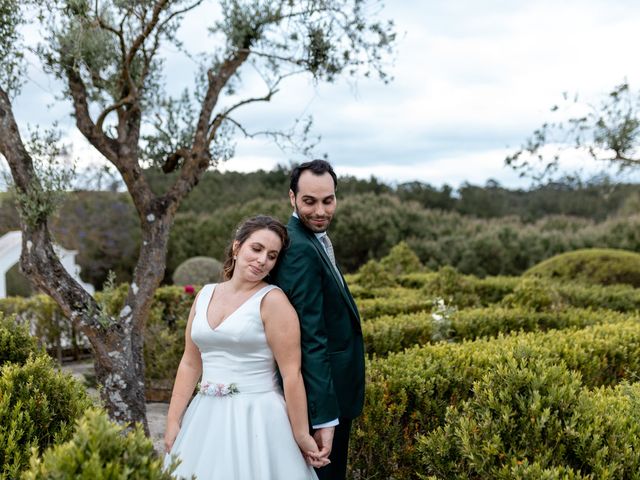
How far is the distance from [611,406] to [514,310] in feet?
13.3

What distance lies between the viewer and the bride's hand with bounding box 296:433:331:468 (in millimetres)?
2781

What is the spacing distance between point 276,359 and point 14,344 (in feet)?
6.81

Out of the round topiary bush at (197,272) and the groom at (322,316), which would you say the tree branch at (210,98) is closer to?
the groom at (322,316)

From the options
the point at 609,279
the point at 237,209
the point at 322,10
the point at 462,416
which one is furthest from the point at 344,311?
the point at 237,209

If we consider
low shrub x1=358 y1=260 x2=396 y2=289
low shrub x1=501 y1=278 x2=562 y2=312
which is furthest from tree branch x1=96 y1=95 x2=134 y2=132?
low shrub x1=358 y1=260 x2=396 y2=289

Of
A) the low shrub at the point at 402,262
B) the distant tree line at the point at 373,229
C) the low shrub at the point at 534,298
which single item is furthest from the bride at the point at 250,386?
the distant tree line at the point at 373,229

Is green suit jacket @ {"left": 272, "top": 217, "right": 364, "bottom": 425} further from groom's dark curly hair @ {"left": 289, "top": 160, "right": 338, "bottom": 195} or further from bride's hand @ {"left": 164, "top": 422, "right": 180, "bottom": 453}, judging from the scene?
bride's hand @ {"left": 164, "top": 422, "right": 180, "bottom": 453}

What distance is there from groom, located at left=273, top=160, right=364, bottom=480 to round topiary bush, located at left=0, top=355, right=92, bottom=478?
3.44 ft

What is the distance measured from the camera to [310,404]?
2.75 meters

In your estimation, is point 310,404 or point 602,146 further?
point 602,146

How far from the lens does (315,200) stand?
292cm

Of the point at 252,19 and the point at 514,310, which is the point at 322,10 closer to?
the point at 252,19

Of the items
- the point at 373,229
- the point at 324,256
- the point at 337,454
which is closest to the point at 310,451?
the point at 337,454

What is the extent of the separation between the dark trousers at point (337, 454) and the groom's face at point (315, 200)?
0.93 meters
